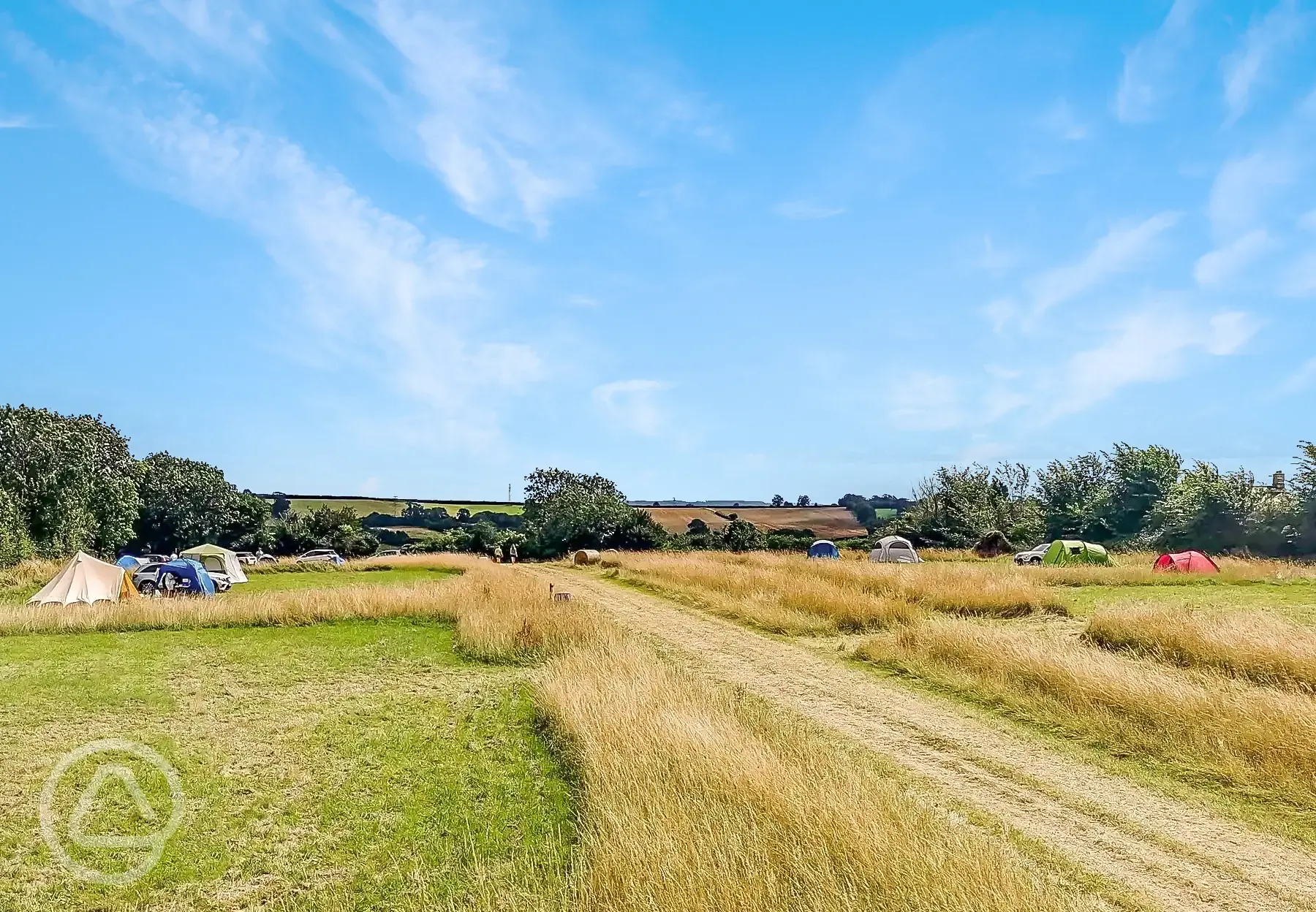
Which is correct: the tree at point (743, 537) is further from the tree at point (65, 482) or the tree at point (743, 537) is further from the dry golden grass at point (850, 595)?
the tree at point (65, 482)

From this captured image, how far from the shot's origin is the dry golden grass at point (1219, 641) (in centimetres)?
1002

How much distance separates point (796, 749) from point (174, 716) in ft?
28.8

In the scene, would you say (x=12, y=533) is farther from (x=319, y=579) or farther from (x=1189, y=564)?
(x=1189, y=564)

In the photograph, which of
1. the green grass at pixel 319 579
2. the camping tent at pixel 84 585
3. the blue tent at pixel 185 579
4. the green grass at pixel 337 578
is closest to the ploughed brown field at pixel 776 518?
the green grass at pixel 337 578

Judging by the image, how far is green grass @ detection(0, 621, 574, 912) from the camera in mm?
5855

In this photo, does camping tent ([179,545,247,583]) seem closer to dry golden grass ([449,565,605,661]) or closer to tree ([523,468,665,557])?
dry golden grass ([449,565,605,661])

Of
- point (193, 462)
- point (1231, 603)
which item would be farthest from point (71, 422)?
point (1231, 603)

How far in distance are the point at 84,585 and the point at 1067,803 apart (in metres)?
→ 27.9

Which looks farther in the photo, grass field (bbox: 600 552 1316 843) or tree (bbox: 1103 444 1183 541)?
tree (bbox: 1103 444 1183 541)

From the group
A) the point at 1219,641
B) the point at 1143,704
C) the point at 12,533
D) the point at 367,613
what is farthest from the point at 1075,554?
the point at 12,533

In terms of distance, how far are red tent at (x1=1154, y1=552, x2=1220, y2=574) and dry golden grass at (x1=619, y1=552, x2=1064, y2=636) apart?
8593mm

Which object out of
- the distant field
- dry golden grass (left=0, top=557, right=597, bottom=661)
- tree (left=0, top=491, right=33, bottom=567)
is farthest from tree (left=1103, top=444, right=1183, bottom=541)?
the distant field

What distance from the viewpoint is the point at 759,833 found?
566 cm

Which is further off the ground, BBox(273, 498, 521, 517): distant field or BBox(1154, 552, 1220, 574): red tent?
BBox(273, 498, 521, 517): distant field
